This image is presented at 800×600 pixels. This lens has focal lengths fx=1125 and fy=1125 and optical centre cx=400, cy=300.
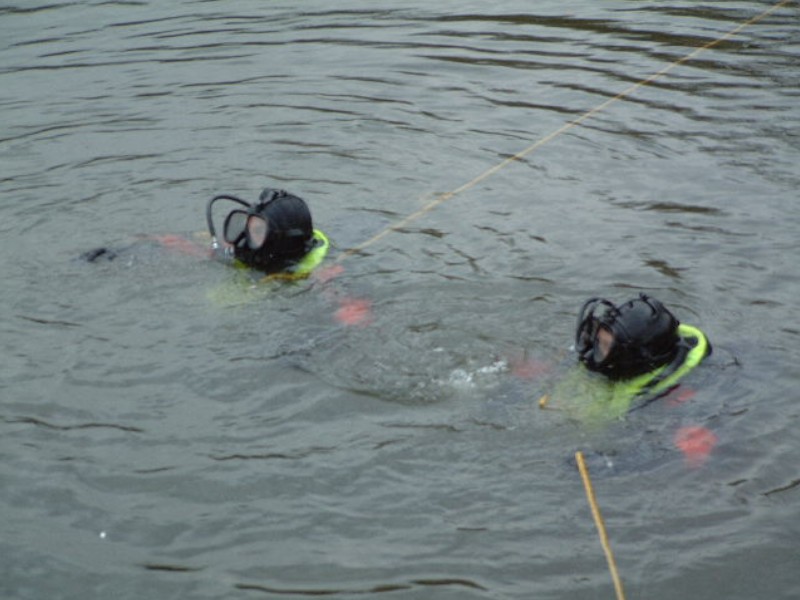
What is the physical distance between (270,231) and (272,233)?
2cm

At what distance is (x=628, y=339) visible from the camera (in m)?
5.89

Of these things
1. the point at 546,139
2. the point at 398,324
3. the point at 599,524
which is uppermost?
the point at 546,139

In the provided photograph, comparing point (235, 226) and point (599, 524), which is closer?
point (599, 524)

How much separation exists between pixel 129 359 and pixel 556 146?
4.81 metres

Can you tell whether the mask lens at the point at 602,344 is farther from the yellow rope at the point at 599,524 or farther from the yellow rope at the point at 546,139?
the yellow rope at the point at 546,139

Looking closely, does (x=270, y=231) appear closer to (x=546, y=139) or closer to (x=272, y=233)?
(x=272, y=233)

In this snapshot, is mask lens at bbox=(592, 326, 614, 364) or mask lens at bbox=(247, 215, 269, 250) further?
mask lens at bbox=(247, 215, 269, 250)

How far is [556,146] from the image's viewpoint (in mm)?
9953

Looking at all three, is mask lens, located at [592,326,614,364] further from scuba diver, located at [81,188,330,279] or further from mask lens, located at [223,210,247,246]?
mask lens, located at [223,210,247,246]

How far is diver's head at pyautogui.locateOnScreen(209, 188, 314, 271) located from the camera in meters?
7.45

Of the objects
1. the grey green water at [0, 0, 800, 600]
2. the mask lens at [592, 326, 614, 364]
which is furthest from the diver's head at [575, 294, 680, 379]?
the grey green water at [0, 0, 800, 600]

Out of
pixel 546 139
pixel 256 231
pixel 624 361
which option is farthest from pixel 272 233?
pixel 546 139

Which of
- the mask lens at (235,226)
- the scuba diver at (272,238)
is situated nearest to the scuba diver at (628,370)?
the scuba diver at (272,238)

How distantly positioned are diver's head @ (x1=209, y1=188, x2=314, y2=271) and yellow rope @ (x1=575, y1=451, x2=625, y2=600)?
277cm
